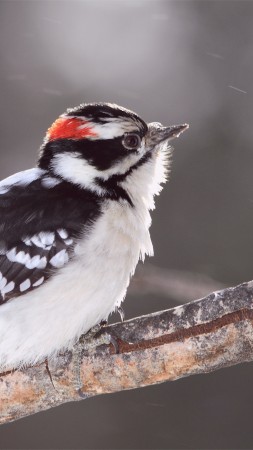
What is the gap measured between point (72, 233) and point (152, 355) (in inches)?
26.2

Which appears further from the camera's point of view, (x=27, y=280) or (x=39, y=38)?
(x=39, y=38)

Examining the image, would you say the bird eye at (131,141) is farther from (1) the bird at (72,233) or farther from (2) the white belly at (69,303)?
(2) the white belly at (69,303)

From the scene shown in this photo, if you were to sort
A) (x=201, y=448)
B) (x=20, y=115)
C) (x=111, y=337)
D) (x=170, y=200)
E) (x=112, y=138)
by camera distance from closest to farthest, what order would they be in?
(x=111, y=337) < (x=112, y=138) < (x=201, y=448) < (x=170, y=200) < (x=20, y=115)

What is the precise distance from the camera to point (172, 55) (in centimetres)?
704

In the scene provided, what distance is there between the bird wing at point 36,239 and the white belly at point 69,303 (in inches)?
1.7

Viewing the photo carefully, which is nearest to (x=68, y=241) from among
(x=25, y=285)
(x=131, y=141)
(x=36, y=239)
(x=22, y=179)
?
(x=36, y=239)

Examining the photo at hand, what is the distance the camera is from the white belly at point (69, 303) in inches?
133

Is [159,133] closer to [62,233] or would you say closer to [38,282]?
[62,233]

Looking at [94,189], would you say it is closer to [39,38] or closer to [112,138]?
[112,138]

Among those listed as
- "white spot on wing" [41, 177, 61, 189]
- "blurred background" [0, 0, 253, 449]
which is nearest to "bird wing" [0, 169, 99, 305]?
"white spot on wing" [41, 177, 61, 189]

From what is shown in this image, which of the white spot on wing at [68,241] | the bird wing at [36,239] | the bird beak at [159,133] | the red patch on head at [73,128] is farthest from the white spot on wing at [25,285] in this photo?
the bird beak at [159,133]

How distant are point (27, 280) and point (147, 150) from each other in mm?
885

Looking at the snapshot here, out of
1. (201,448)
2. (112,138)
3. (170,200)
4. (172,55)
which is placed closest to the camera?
(112,138)

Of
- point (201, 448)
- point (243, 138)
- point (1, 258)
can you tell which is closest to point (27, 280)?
point (1, 258)
